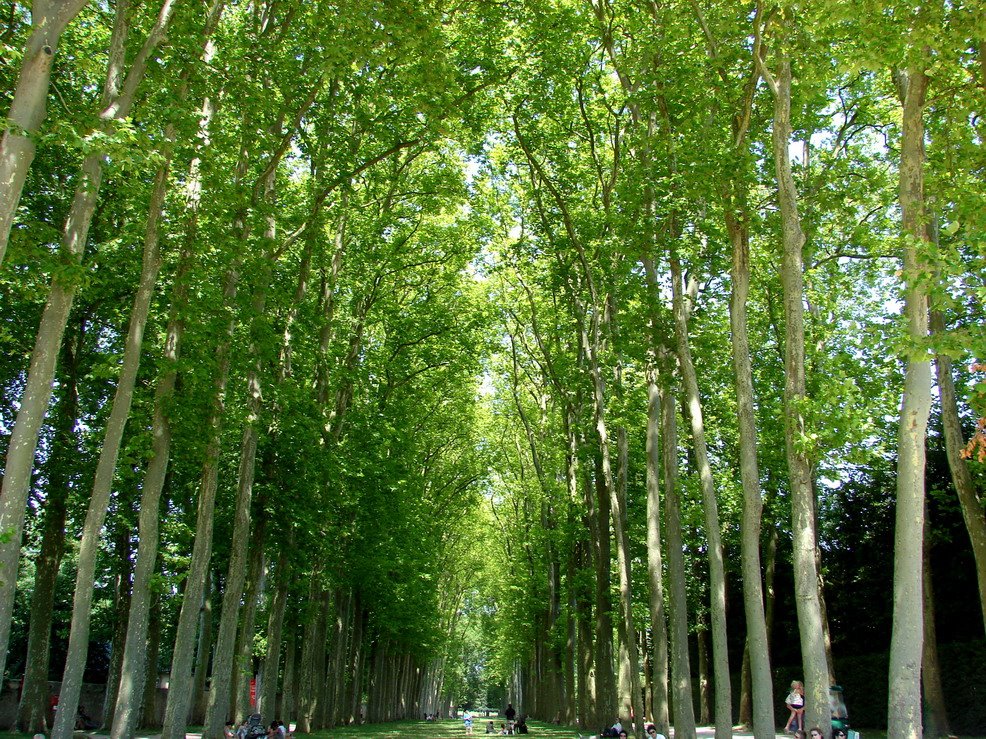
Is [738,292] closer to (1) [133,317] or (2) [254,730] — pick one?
(1) [133,317]

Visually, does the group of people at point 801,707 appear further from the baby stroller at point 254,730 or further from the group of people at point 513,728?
the group of people at point 513,728

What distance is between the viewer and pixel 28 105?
8.44 metres

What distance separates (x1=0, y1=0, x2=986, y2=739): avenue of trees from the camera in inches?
398

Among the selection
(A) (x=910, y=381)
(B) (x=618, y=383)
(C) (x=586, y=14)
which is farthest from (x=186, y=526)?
(A) (x=910, y=381)

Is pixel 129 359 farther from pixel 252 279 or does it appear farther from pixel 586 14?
pixel 586 14

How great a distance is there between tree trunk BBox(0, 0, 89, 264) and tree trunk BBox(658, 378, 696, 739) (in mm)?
11184

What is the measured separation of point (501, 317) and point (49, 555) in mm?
14727

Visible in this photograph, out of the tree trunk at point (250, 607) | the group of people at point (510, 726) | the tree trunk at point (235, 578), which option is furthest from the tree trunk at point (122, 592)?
the group of people at point (510, 726)

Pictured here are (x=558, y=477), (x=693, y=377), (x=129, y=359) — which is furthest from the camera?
(x=558, y=477)

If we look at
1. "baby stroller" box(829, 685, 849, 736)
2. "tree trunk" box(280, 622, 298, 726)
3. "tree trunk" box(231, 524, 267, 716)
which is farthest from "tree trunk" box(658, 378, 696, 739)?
"tree trunk" box(280, 622, 298, 726)

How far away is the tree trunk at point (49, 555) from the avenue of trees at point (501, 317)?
0.10 meters

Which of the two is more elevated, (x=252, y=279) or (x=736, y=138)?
(x=736, y=138)

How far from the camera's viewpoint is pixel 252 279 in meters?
15.4

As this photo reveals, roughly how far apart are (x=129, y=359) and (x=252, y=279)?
3.43 metres
